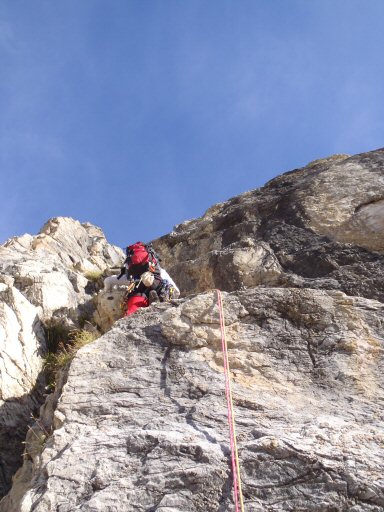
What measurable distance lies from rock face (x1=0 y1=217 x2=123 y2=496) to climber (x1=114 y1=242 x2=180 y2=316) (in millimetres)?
1784

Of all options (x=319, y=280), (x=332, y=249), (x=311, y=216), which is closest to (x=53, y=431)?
(x=319, y=280)

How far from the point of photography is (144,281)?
12.5 meters

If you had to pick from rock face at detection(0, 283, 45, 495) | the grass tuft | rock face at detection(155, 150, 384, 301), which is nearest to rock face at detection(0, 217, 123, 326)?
rock face at detection(0, 283, 45, 495)

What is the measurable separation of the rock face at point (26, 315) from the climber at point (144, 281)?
1784mm

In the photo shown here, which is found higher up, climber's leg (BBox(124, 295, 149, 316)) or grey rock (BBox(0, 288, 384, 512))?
climber's leg (BBox(124, 295, 149, 316))

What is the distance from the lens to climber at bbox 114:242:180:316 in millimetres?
12414

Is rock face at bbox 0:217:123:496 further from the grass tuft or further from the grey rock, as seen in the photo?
the grey rock

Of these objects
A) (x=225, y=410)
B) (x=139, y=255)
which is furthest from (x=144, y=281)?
(x=225, y=410)

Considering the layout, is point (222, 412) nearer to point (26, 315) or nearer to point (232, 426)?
point (232, 426)

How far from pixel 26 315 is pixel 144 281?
8.34 feet

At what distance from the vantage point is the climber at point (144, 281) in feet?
40.7

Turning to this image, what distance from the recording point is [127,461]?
710 centimetres

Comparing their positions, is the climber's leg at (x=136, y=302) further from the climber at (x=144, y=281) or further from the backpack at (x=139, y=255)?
the backpack at (x=139, y=255)

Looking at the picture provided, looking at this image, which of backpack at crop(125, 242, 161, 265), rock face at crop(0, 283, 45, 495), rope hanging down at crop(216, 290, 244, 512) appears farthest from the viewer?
backpack at crop(125, 242, 161, 265)
